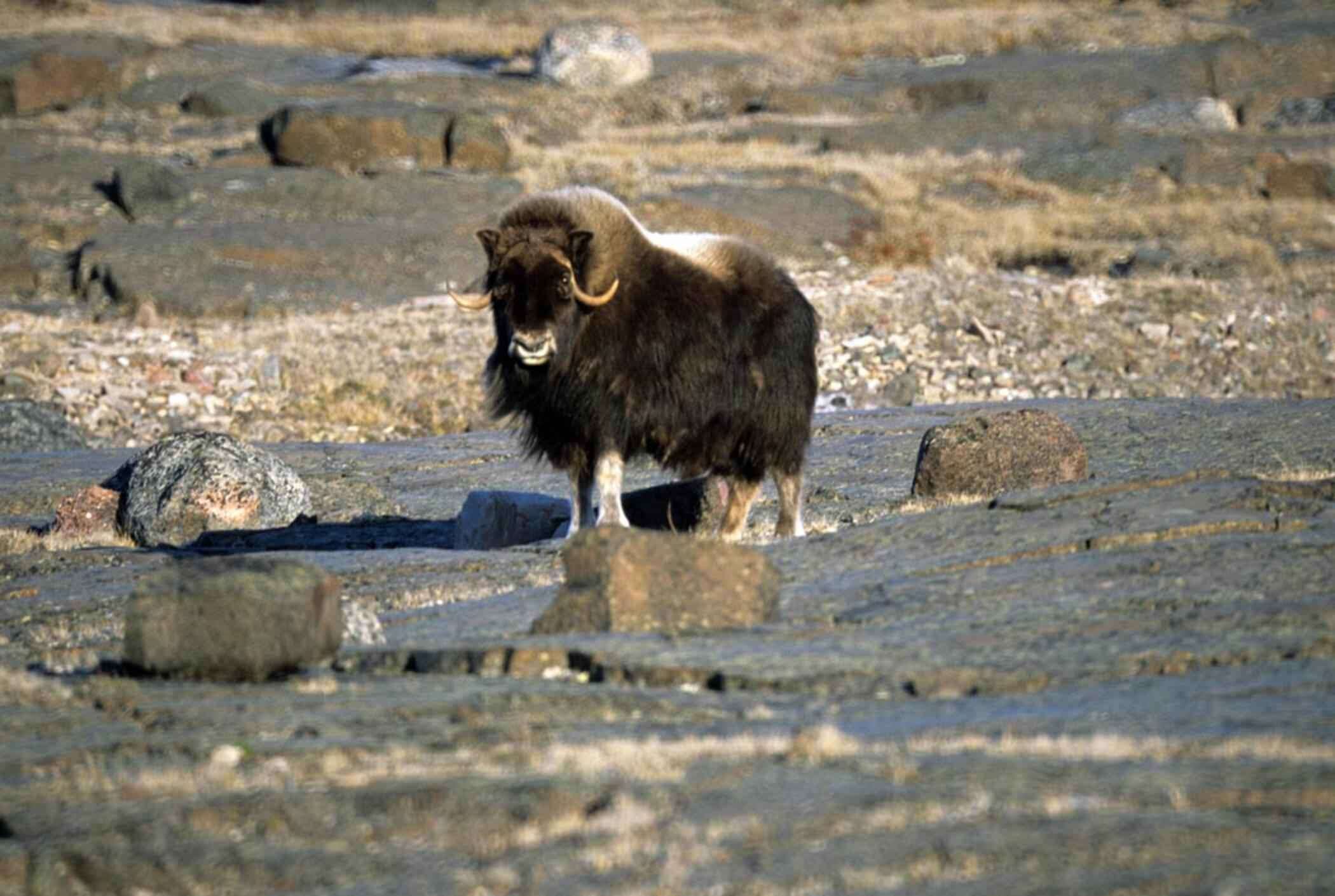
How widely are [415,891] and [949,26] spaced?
51526 mm

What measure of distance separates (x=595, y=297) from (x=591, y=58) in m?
37.6

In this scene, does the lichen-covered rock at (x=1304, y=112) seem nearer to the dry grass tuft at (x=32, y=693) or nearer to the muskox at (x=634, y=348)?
the muskox at (x=634, y=348)

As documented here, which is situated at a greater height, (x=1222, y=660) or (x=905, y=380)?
(x=1222, y=660)

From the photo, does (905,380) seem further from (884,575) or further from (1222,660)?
(1222,660)

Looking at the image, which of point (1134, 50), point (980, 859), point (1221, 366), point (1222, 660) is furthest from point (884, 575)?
point (1134, 50)

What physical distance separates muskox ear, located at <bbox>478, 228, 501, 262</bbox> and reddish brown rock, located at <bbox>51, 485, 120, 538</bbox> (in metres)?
5.17

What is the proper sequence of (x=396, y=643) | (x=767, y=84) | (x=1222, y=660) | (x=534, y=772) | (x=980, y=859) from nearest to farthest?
1. (x=980, y=859)
2. (x=534, y=772)
3. (x=1222, y=660)
4. (x=396, y=643)
5. (x=767, y=84)

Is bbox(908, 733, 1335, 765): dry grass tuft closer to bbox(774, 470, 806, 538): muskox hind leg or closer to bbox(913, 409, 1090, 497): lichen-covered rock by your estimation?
bbox(774, 470, 806, 538): muskox hind leg

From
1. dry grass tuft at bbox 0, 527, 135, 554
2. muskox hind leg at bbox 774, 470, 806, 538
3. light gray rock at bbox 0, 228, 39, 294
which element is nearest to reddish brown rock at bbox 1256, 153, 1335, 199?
light gray rock at bbox 0, 228, 39, 294

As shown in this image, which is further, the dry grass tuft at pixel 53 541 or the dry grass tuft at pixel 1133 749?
the dry grass tuft at pixel 53 541

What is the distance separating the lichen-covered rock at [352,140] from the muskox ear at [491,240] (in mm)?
23256

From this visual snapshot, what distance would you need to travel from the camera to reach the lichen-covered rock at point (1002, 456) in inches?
514

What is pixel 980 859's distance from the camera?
16.8 feet

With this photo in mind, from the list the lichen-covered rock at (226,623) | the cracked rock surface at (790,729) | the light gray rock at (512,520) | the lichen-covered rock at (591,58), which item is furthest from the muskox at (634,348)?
the lichen-covered rock at (591,58)
